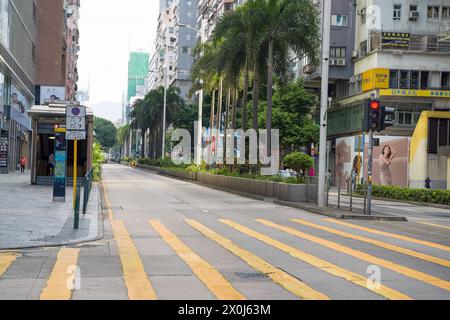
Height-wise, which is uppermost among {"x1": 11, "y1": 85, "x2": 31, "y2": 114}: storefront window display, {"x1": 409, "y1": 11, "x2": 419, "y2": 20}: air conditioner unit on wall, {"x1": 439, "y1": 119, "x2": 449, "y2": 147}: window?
{"x1": 409, "y1": 11, "x2": 419, "y2": 20}: air conditioner unit on wall

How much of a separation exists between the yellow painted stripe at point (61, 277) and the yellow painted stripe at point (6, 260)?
Answer: 72cm

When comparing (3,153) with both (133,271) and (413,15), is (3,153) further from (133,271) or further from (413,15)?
(133,271)

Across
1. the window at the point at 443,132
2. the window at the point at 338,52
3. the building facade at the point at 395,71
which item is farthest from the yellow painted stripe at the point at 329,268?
the window at the point at 338,52

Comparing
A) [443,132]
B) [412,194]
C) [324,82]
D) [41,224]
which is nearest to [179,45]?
[443,132]

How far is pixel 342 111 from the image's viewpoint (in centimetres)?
6353

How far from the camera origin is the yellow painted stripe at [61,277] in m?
8.22

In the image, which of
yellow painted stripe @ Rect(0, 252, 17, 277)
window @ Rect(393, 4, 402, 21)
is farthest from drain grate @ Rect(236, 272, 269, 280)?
window @ Rect(393, 4, 402, 21)

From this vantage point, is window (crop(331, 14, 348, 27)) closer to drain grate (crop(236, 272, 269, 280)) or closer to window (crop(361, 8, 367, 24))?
window (crop(361, 8, 367, 24))

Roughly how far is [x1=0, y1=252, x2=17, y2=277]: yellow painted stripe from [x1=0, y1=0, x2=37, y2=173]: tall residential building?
40.2 meters

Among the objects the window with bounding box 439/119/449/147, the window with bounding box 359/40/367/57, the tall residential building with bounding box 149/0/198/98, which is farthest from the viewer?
the tall residential building with bounding box 149/0/198/98

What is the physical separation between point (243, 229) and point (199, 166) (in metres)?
40.2

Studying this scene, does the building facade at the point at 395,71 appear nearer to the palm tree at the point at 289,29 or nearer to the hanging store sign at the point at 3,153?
the palm tree at the point at 289,29

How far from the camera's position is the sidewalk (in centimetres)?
1363

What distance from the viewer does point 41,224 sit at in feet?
54.7
